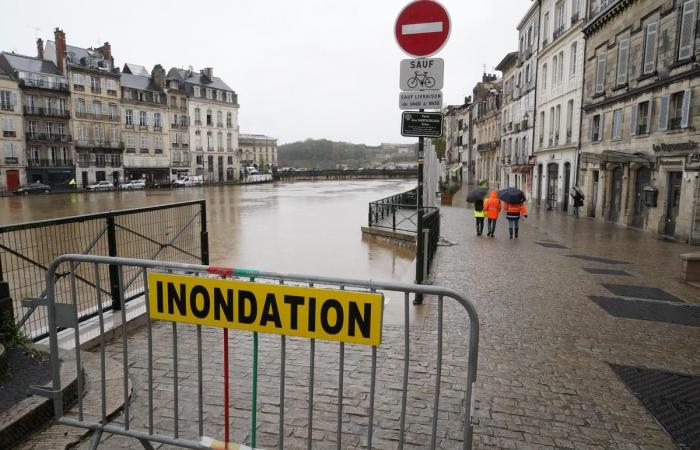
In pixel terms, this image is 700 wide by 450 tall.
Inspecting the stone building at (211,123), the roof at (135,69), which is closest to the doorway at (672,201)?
the stone building at (211,123)

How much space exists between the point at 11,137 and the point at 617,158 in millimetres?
57295

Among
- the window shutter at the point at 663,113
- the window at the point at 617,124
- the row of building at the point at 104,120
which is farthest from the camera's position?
the row of building at the point at 104,120

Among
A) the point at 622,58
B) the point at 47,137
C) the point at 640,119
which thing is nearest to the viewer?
the point at 640,119

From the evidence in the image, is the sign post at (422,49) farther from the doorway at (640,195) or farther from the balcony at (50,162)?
the balcony at (50,162)

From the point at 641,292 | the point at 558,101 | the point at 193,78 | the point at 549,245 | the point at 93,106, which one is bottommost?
the point at 549,245

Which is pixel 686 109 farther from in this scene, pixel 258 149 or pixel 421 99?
pixel 258 149

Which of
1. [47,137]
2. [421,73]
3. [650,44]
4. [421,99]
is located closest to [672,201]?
[650,44]

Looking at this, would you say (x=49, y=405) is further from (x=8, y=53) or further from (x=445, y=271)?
(x=8, y=53)

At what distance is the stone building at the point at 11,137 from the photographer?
49.1 metres

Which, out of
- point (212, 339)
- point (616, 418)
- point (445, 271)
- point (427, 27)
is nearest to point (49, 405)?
point (212, 339)

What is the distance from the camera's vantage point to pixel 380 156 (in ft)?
594

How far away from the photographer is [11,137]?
164 feet

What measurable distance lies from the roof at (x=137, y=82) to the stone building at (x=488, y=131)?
46035mm

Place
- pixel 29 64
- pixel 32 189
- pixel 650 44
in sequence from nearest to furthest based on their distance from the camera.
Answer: pixel 650 44 → pixel 32 189 → pixel 29 64
